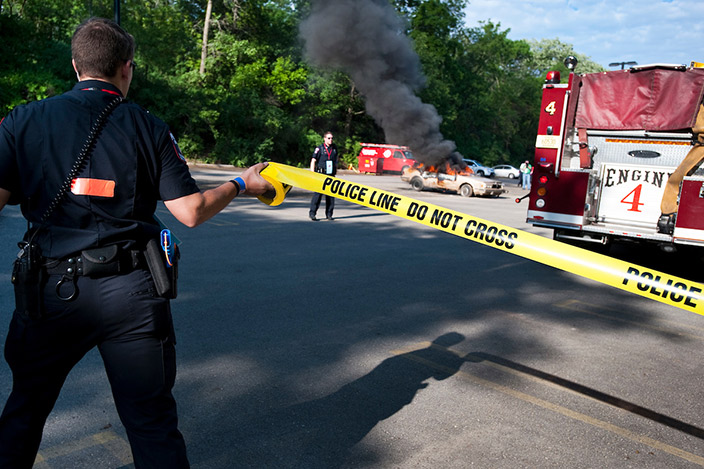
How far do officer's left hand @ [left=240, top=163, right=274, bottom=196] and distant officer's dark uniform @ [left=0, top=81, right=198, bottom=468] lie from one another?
19.1 inches

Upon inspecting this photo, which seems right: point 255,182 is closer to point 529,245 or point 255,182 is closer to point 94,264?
point 94,264

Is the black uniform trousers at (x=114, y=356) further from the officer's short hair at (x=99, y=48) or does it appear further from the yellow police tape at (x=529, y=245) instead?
the yellow police tape at (x=529, y=245)

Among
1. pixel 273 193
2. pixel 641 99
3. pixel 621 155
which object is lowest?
pixel 273 193

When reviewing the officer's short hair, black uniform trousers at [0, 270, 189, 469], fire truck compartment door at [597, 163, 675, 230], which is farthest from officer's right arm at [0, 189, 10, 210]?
fire truck compartment door at [597, 163, 675, 230]

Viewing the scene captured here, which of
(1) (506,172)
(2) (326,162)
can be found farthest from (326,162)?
(1) (506,172)

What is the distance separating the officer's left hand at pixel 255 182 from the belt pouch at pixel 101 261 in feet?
2.29

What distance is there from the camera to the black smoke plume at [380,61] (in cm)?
1658

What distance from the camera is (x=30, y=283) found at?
77.2 inches

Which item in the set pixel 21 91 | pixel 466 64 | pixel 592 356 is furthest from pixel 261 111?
pixel 592 356

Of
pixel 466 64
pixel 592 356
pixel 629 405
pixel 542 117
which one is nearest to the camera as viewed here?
pixel 629 405

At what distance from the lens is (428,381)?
403 cm

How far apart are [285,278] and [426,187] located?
18.5 metres

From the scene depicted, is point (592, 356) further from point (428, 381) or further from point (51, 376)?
point (51, 376)

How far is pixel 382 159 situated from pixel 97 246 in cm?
3483
